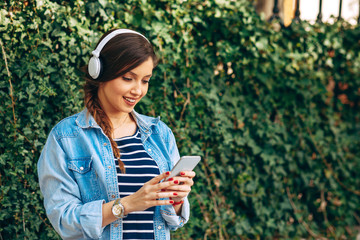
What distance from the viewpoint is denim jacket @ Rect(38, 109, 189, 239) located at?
1822 millimetres

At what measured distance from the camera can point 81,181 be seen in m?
1.91

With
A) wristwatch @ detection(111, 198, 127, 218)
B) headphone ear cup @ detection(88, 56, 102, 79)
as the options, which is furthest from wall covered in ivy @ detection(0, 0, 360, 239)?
wristwatch @ detection(111, 198, 127, 218)

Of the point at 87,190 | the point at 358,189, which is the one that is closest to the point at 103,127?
the point at 87,190

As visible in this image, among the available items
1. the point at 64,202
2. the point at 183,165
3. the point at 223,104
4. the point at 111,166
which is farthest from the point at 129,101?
the point at 223,104

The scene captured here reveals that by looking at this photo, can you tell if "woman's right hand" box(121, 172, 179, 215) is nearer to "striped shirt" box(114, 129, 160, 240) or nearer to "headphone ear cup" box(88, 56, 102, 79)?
"striped shirt" box(114, 129, 160, 240)

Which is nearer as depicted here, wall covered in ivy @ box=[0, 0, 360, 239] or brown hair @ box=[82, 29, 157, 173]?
brown hair @ box=[82, 29, 157, 173]

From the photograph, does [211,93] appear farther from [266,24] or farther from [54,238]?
[54,238]

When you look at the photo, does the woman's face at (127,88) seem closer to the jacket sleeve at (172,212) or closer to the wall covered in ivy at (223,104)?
the jacket sleeve at (172,212)

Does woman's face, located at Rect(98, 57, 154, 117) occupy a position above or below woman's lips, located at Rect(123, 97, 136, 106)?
above

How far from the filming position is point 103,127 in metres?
2.01

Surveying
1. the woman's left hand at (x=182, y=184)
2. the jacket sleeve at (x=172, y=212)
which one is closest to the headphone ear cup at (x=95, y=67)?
the jacket sleeve at (x=172, y=212)

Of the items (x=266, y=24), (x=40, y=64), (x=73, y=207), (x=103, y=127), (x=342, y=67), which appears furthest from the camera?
(x=342, y=67)

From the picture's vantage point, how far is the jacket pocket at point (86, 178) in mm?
1899

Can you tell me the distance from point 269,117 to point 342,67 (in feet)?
3.77
